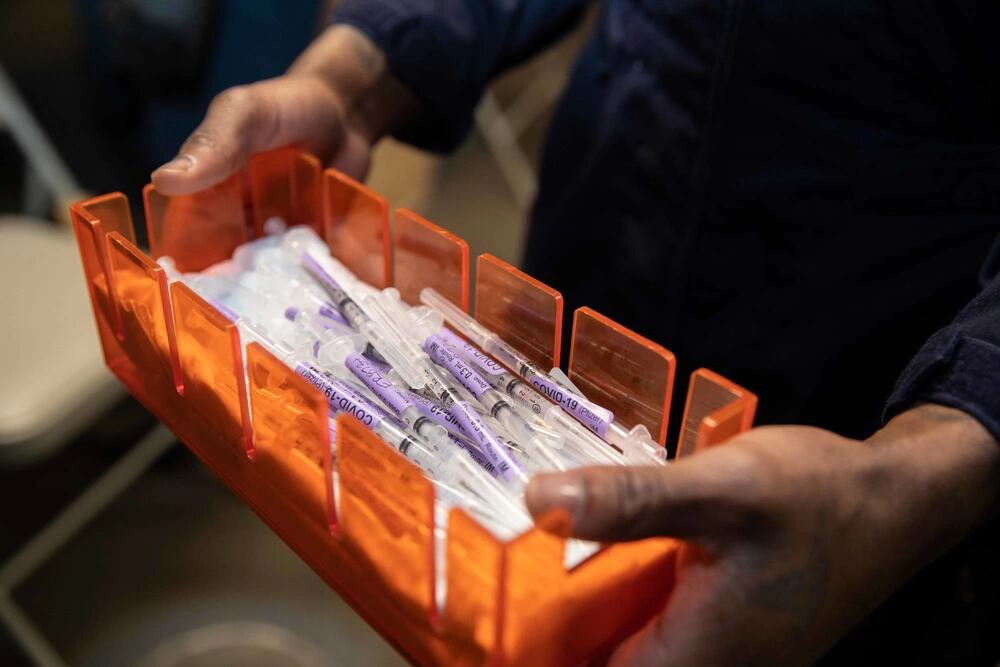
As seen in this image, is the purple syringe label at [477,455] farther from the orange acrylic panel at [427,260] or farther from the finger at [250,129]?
the finger at [250,129]

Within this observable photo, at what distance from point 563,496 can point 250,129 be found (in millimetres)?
448

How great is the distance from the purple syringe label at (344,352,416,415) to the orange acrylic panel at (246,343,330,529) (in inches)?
2.7

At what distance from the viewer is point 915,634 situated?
0.85 meters

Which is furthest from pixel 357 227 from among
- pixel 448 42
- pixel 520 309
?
pixel 448 42

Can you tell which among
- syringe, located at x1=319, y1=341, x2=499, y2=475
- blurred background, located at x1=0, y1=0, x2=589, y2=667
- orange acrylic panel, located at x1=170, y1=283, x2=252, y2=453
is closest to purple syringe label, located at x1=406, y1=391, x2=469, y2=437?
syringe, located at x1=319, y1=341, x2=499, y2=475

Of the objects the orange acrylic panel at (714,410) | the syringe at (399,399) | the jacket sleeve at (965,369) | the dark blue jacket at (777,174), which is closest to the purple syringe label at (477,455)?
the syringe at (399,399)

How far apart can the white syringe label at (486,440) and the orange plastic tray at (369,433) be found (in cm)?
7

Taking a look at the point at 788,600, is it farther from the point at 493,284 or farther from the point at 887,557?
the point at 493,284

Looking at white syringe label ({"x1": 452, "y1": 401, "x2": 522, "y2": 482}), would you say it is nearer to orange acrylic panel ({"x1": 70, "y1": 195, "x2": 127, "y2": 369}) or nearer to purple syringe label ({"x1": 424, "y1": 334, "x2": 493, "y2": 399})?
purple syringe label ({"x1": 424, "y1": 334, "x2": 493, "y2": 399})

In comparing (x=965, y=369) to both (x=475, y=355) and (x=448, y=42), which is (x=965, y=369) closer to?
(x=475, y=355)

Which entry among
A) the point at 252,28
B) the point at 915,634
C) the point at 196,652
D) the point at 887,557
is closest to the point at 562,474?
the point at 887,557

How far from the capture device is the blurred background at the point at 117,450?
1.04 meters

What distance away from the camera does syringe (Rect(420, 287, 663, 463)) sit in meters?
0.51

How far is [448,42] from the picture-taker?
0.85 metres
